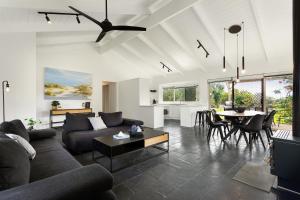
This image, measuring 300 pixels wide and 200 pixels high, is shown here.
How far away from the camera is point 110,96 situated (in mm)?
8594

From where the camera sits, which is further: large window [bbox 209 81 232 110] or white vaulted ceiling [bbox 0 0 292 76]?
large window [bbox 209 81 232 110]

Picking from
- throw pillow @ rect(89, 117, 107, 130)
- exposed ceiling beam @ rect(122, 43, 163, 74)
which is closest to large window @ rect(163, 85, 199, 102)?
exposed ceiling beam @ rect(122, 43, 163, 74)

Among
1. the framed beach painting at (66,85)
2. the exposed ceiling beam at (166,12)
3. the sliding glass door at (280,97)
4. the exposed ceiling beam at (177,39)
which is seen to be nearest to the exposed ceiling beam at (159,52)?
the exposed ceiling beam at (166,12)

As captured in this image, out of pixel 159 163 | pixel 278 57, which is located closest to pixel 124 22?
pixel 159 163

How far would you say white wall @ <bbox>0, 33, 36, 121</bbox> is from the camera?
393 centimetres

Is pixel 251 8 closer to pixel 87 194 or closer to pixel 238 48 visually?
pixel 238 48

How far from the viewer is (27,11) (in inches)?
140

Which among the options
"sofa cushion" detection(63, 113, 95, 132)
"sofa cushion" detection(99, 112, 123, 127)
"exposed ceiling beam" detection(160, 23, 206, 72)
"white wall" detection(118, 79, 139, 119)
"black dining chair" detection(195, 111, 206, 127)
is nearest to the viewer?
"sofa cushion" detection(63, 113, 95, 132)

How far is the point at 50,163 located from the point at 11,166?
72cm

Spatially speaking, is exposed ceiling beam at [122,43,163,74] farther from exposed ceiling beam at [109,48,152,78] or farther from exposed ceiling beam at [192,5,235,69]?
exposed ceiling beam at [192,5,235,69]

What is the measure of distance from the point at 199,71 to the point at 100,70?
16.0 feet

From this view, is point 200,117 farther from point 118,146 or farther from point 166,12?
point 118,146

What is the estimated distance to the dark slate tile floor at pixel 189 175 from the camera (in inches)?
74.0

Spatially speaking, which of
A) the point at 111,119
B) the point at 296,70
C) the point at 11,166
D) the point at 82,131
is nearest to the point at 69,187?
the point at 11,166
